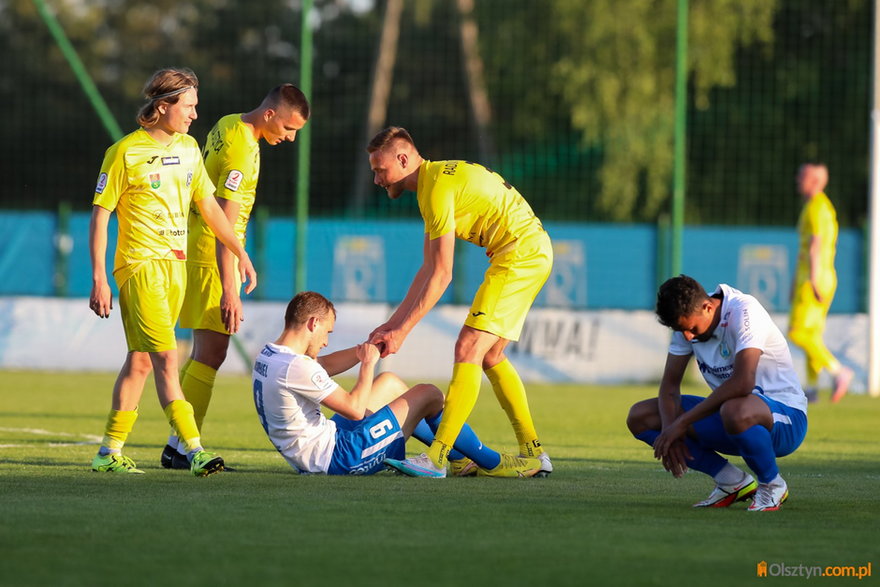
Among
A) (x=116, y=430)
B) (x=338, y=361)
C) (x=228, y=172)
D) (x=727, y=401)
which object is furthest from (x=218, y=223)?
(x=727, y=401)

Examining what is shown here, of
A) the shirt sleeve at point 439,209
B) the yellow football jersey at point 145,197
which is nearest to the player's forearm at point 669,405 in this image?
the shirt sleeve at point 439,209

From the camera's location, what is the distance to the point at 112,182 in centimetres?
748

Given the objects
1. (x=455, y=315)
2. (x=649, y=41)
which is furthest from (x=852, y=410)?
(x=649, y=41)

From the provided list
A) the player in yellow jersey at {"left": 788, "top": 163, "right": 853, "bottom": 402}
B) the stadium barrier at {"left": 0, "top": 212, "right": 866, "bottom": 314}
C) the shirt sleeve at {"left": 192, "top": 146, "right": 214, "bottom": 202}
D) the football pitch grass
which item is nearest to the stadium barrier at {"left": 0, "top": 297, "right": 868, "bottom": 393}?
the player in yellow jersey at {"left": 788, "top": 163, "right": 853, "bottom": 402}

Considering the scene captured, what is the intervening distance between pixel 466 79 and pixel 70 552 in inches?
997

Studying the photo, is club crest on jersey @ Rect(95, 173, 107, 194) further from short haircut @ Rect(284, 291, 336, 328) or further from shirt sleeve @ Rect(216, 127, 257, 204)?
short haircut @ Rect(284, 291, 336, 328)

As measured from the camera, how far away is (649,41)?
1099 inches

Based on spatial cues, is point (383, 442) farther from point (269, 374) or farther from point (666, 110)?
point (666, 110)

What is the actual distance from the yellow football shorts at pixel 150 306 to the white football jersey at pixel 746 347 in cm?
280

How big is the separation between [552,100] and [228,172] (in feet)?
70.9

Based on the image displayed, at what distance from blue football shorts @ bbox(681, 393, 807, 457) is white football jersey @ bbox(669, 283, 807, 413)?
0.06 metres

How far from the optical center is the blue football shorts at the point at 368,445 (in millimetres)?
7262

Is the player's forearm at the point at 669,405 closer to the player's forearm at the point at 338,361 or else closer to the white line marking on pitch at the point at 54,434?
the player's forearm at the point at 338,361

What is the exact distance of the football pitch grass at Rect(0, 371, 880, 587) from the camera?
462 centimetres
